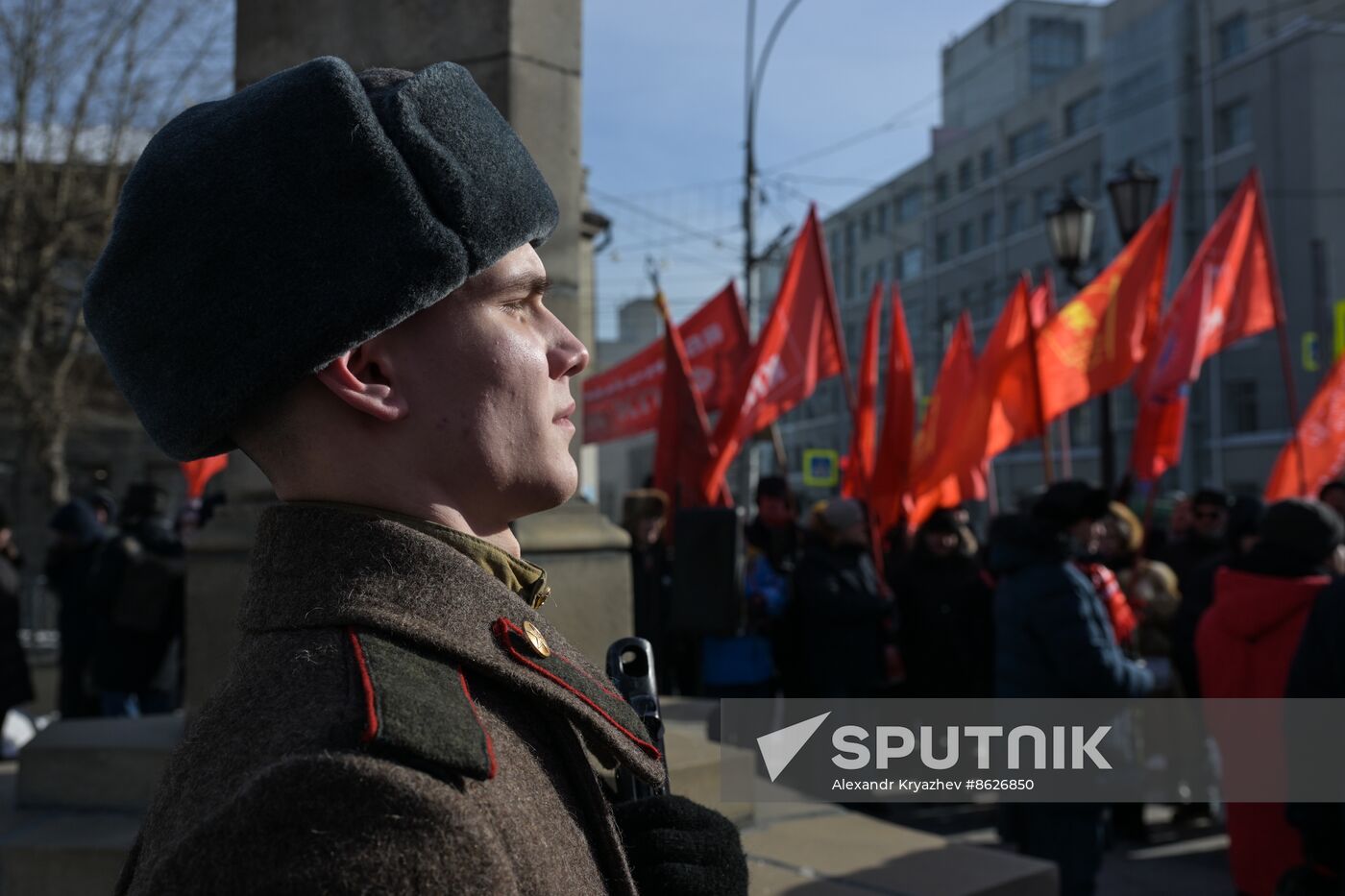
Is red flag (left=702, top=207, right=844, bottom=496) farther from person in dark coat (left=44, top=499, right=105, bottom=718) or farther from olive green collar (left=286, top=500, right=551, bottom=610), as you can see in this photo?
olive green collar (left=286, top=500, right=551, bottom=610)

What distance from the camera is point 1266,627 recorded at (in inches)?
199

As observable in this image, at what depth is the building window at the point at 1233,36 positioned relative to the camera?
3734 cm

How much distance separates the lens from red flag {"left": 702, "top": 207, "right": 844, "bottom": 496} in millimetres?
8641

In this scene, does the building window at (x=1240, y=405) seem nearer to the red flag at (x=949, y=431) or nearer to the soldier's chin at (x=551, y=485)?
the red flag at (x=949, y=431)

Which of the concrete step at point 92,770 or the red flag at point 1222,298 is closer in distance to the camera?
the concrete step at point 92,770

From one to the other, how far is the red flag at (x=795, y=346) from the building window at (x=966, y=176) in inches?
1859

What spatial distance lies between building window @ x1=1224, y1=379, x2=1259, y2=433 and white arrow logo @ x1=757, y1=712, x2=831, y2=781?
37.0 m

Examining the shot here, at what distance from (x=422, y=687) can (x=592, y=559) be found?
2876mm

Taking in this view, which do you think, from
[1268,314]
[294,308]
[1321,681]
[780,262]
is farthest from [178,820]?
[780,262]

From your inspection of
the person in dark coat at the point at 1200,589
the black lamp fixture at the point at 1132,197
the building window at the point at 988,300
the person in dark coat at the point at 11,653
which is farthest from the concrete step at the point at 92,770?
the building window at the point at 988,300

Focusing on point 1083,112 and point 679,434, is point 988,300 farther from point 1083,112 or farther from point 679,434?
point 679,434

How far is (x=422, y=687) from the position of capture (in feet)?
3.58

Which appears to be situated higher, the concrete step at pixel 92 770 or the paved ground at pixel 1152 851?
the concrete step at pixel 92 770

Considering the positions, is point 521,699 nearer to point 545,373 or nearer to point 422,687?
point 422,687
